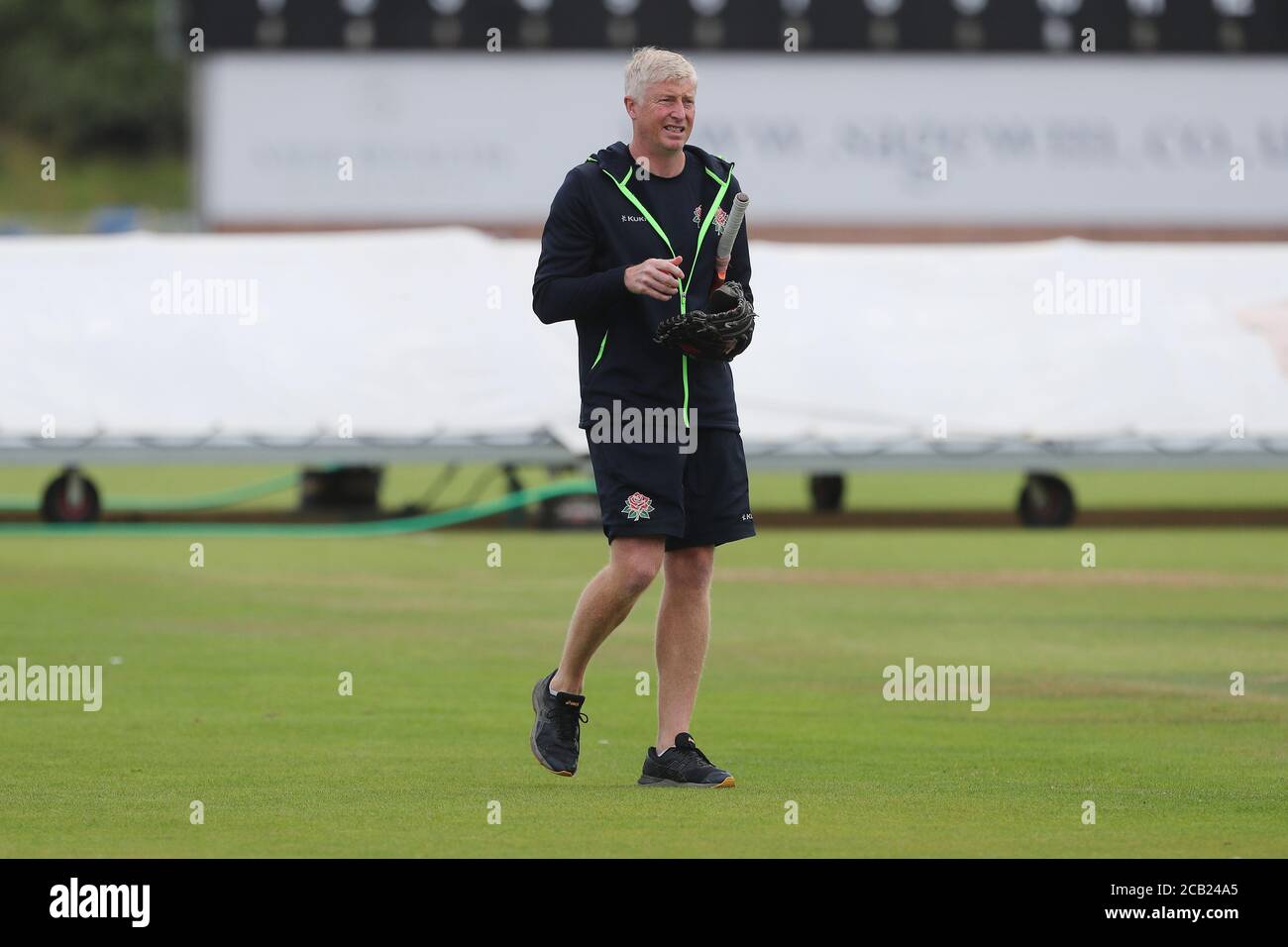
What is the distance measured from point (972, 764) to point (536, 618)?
6569mm

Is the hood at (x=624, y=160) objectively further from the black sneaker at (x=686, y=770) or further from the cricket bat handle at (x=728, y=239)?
the black sneaker at (x=686, y=770)

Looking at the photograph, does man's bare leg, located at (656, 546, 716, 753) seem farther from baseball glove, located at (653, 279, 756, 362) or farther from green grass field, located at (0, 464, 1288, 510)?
green grass field, located at (0, 464, 1288, 510)

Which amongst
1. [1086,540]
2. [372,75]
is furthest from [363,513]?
[372,75]

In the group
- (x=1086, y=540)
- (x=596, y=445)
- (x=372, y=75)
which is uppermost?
(x=372, y=75)

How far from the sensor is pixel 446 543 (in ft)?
77.8

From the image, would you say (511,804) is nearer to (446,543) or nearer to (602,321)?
(602,321)

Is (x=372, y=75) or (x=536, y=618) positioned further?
(x=372, y=75)

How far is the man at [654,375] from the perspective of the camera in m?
9.22

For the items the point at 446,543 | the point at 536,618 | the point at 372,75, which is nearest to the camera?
the point at 536,618

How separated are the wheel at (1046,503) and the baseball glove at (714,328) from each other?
1774cm

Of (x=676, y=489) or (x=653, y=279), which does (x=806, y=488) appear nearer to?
(x=676, y=489)

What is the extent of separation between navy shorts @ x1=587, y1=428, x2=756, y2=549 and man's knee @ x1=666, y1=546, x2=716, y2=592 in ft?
0.17

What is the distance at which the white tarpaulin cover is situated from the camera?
26.4 m
